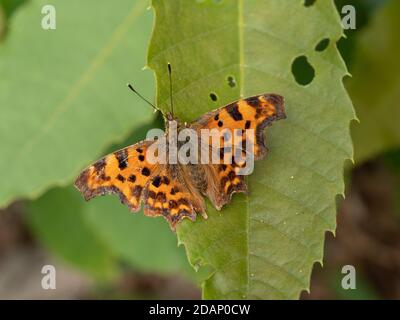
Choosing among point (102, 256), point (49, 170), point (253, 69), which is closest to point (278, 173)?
point (253, 69)

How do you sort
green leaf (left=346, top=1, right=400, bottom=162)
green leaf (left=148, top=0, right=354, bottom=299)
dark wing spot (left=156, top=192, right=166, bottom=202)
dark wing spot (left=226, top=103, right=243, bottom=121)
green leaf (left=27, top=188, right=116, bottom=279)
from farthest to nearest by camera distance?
green leaf (left=27, top=188, right=116, bottom=279), green leaf (left=346, top=1, right=400, bottom=162), dark wing spot (left=156, top=192, right=166, bottom=202), dark wing spot (left=226, top=103, right=243, bottom=121), green leaf (left=148, top=0, right=354, bottom=299)

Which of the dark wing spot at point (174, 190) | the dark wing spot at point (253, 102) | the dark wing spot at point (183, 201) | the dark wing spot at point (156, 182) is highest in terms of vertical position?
the dark wing spot at point (253, 102)

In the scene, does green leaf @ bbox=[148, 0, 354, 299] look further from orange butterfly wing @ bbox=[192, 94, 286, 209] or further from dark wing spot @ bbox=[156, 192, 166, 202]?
dark wing spot @ bbox=[156, 192, 166, 202]

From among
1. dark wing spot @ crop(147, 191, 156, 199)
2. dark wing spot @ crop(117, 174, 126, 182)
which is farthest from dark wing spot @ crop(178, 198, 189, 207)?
dark wing spot @ crop(117, 174, 126, 182)

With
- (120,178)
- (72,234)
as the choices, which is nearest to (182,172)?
(120,178)

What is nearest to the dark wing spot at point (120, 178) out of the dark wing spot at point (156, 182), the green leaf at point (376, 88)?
the dark wing spot at point (156, 182)

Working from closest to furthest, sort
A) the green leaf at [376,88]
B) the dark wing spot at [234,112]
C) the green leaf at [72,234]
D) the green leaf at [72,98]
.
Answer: the dark wing spot at [234,112] → the green leaf at [72,98] → the green leaf at [376,88] → the green leaf at [72,234]

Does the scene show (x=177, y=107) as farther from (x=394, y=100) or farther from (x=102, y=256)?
(x=102, y=256)

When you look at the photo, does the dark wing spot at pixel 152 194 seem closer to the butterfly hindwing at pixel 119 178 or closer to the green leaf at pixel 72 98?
the butterfly hindwing at pixel 119 178
